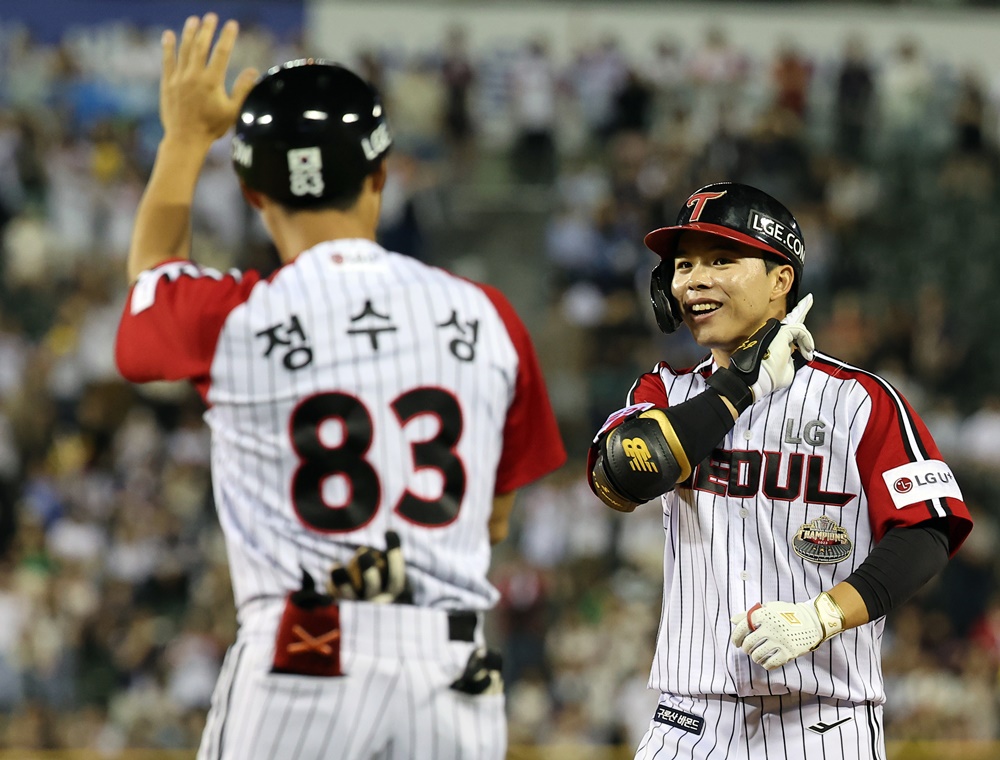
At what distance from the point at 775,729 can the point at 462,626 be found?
3.36 feet

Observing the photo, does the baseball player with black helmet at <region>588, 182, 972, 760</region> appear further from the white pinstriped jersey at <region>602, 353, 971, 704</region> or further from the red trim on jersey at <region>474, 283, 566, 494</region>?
the red trim on jersey at <region>474, 283, 566, 494</region>

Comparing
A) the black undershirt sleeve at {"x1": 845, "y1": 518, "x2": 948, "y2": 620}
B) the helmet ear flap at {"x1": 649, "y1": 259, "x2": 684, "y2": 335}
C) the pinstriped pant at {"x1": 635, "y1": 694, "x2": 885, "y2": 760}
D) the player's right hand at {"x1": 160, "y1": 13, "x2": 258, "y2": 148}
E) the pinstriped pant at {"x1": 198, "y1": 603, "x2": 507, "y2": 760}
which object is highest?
the player's right hand at {"x1": 160, "y1": 13, "x2": 258, "y2": 148}

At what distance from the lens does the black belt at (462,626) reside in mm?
3254

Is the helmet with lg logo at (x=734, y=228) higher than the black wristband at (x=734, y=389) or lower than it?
higher

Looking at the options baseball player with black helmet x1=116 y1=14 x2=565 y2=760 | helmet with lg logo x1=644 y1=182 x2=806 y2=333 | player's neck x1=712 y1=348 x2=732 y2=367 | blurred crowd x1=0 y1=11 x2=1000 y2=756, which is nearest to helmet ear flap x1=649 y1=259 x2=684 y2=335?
helmet with lg logo x1=644 y1=182 x2=806 y2=333

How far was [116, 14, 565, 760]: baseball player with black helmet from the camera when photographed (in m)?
3.16

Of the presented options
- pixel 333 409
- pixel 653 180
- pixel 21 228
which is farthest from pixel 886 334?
pixel 333 409

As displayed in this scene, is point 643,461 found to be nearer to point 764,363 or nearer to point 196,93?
point 764,363

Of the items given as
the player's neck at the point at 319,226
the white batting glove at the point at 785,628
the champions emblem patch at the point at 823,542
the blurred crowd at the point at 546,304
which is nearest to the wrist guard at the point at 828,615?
the white batting glove at the point at 785,628

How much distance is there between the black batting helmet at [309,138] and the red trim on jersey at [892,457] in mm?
1445

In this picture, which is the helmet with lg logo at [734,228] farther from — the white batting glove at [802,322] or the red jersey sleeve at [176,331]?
the red jersey sleeve at [176,331]

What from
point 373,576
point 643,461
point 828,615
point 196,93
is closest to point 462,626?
point 373,576

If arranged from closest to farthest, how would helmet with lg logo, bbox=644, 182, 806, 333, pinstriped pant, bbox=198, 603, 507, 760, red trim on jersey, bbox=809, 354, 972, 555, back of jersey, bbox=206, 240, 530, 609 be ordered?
pinstriped pant, bbox=198, 603, 507, 760, back of jersey, bbox=206, 240, 530, 609, red trim on jersey, bbox=809, 354, 972, 555, helmet with lg logo, bbox=644, 182, 806, 333

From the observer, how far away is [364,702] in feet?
10.3
